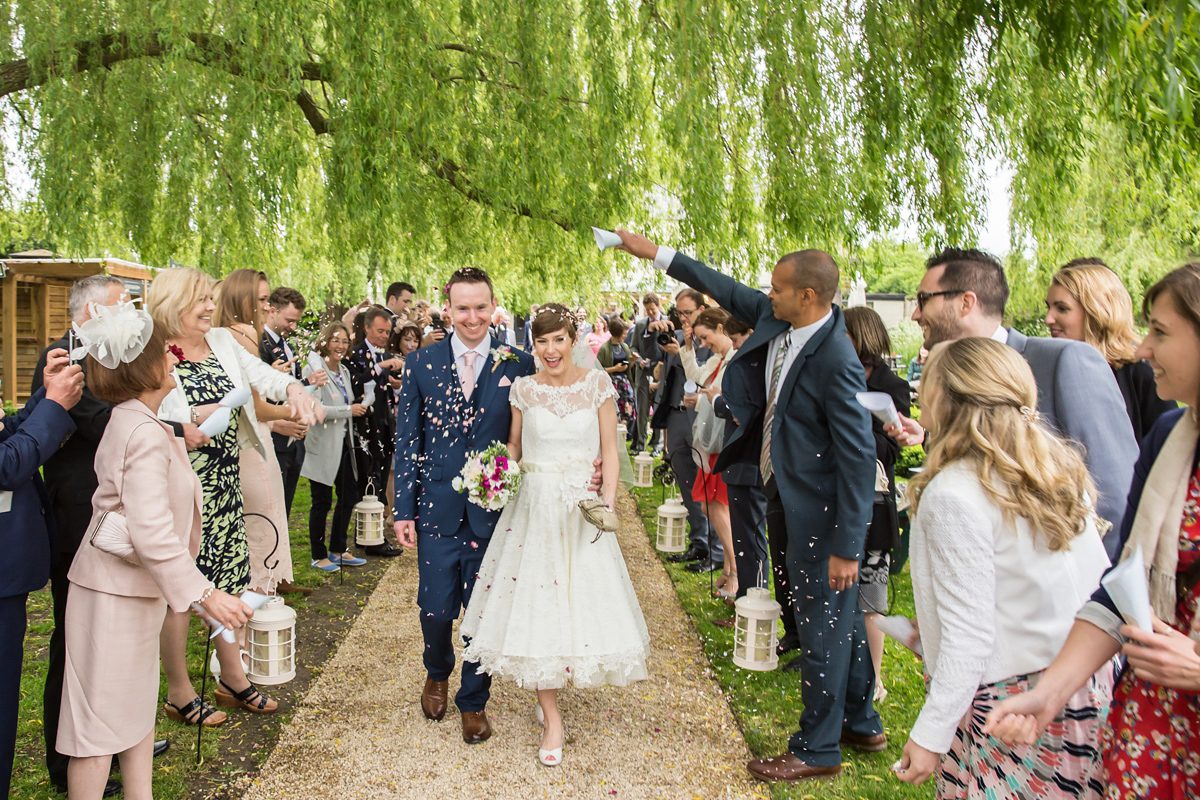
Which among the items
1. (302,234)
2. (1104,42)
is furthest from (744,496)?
(302,234)

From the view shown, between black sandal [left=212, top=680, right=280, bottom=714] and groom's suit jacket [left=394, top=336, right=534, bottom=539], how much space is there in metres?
1.20

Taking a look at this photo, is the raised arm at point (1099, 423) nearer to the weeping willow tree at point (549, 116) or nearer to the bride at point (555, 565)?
the bride at point (555, 565)

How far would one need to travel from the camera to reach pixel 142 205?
23.8ft

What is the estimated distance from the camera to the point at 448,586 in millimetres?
4094

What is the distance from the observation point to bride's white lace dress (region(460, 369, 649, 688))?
378 centimetres

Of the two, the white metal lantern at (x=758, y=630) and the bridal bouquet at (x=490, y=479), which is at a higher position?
the bridal bouquet at (x=490, y=479)

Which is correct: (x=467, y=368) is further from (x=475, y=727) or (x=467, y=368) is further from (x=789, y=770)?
(x=789, y=770)

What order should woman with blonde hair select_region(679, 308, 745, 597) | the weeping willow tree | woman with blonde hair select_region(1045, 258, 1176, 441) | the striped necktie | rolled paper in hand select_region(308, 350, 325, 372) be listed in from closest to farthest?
woman with blonde hair select_region(1045, 258, 1176, 441), the striped necktie, the weeping willow tree, woman with blonde hair select_region(679, 308, 745, 597), rolled paper in hand select_region(308, 350, 325, 372)

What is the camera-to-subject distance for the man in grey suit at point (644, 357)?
38.3 feet

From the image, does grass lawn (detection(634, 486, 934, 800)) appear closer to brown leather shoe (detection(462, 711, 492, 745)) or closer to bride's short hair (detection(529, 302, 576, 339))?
brown leather shoe (detection(462, 711, 492, 745))

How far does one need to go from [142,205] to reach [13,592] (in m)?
5.35

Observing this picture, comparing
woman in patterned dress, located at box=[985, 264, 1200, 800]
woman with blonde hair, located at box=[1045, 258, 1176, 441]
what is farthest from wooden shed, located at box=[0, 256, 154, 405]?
woman in patterned dress, located at box=[985, 264, 1200, 800]

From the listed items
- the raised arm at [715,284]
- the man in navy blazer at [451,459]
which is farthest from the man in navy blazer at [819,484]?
the man in navy blazer at [451,459]

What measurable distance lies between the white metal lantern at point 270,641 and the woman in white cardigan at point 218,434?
9.1 inches
